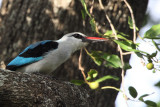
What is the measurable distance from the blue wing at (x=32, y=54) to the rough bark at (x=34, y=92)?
0.78 m

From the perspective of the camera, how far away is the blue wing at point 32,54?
383cm

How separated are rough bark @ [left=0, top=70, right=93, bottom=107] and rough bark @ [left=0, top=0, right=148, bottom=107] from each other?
99 centimetres

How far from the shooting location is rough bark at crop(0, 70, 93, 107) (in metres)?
2.61

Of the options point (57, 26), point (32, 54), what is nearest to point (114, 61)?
point (32, 54)

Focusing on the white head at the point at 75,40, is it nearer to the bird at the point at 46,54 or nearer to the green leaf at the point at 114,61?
the bird at the point at 46,54

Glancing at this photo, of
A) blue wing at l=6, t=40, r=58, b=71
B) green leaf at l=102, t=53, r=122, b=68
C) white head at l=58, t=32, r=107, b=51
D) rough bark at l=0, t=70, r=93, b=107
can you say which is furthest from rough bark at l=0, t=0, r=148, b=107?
green leaf at l=102, t=53, r=122, b=68

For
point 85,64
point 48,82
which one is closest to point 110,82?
point 85,64

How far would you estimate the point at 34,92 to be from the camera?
108 inches

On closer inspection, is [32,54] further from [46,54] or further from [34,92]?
[34,92]

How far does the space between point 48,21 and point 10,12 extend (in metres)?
0.65

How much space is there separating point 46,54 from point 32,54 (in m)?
0.20

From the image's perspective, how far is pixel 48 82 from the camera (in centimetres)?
301

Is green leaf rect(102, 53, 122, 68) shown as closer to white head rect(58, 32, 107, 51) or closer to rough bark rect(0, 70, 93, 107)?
rough bark rect(0, 70, 93, 107)

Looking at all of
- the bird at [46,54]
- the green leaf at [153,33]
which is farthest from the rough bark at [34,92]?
the green leaf at [153,33]
